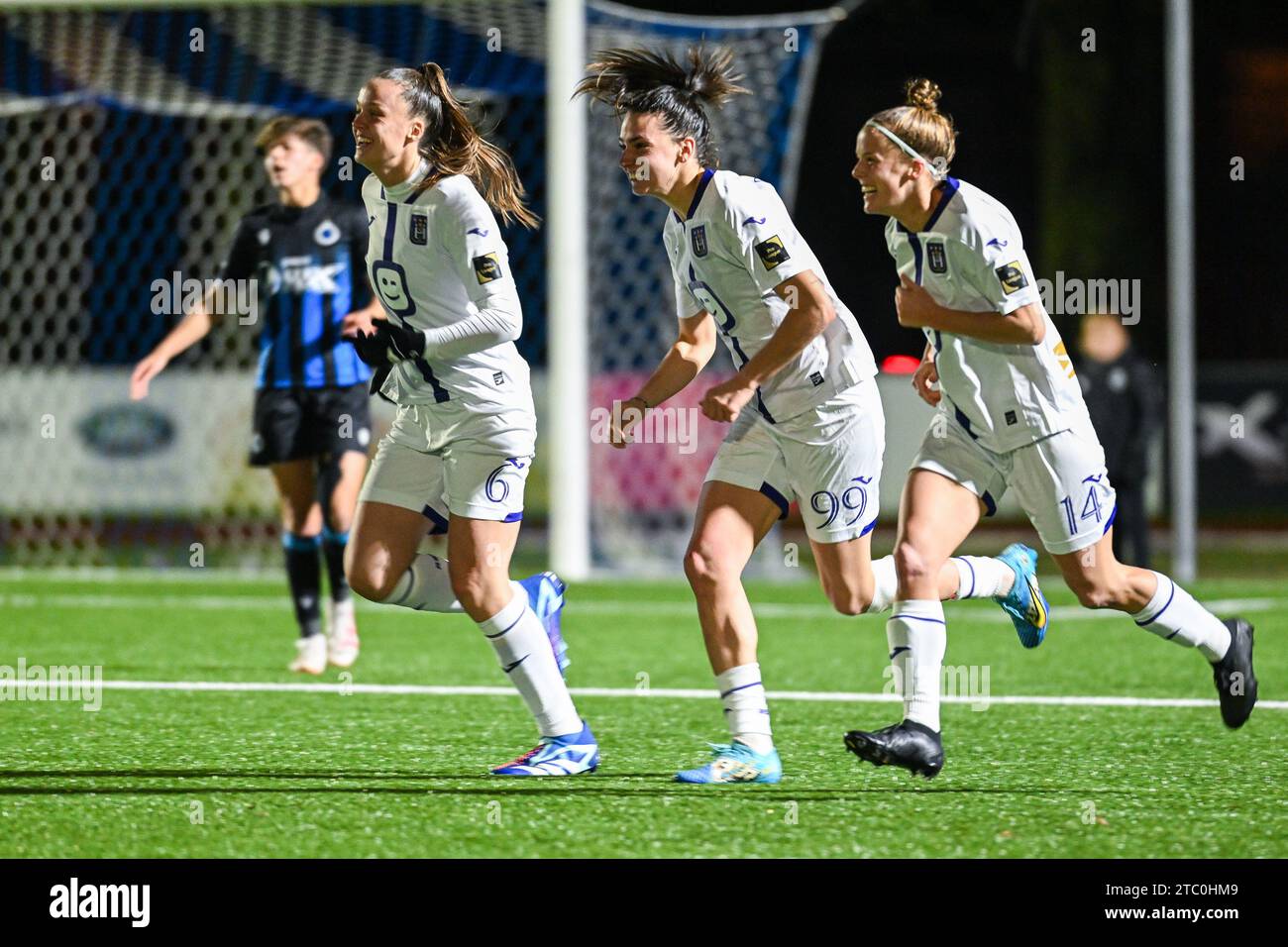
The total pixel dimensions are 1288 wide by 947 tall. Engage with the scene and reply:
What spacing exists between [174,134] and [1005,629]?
1059cm

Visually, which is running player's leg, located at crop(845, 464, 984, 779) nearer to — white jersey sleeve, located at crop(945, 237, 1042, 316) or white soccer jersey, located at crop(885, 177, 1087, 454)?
white soccer jersey, located at crop(885, 177, 1087, 454)

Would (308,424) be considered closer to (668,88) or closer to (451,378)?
(451,378)

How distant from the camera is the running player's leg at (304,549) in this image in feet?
24.7

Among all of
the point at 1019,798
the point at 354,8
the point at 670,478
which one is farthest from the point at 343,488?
the point at 354,8

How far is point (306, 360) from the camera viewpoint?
7.50 meters

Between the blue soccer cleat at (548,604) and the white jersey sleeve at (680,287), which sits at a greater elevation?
the white jersey sleeve at (680,287)

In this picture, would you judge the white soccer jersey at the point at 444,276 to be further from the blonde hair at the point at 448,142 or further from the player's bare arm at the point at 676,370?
the player's bare arm at the point at 676,370

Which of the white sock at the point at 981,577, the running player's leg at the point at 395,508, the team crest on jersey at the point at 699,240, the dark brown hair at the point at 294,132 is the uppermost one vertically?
the dark brown hair at the point at 294,132

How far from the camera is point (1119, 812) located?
4648 mm

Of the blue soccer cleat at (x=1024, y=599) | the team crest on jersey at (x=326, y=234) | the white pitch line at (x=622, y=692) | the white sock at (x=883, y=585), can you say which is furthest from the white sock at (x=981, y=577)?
the team crest on jersey at (x=326, y=234)

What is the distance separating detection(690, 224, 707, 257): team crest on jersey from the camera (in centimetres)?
496

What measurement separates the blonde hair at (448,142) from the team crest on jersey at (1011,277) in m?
1.27

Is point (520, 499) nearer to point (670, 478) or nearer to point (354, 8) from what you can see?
point (670, 478)

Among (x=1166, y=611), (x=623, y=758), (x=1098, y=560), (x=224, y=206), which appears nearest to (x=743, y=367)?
(x=1098, y=560)
